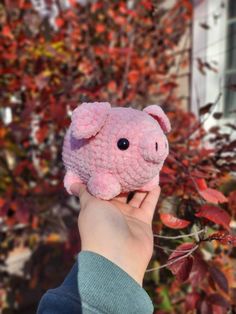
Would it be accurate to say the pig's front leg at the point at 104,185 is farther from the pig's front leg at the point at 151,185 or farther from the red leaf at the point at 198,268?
the red leaf at the point at 198,268

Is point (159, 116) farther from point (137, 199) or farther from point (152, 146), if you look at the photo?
point (137, 199)

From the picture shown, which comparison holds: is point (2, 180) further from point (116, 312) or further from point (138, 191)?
point (116, 312)

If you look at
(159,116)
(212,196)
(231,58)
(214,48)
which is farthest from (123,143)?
(231,58)

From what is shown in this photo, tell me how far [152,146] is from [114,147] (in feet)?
0.33

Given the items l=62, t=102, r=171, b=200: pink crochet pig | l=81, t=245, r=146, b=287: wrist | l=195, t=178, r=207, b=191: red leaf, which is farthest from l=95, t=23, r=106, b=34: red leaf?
l=81, t=245, r=146, b=287: wrist

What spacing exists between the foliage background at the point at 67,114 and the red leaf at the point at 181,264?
1.23 ft

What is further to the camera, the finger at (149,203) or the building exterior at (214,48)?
the building exterior at (214,48)

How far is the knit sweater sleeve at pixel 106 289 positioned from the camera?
764 mm

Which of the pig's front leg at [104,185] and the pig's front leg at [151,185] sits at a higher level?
the pig's front leg at [104,185]

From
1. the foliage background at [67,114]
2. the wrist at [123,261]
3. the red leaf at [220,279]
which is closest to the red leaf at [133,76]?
the foliage background at [67,114]

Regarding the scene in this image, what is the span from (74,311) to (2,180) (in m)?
2.06

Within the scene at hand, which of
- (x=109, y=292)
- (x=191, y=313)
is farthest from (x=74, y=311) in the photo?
(x=191, y=313)

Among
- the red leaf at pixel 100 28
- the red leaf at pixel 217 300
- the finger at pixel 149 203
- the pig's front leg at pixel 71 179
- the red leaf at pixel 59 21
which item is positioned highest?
the red leaf at pixel 59 21

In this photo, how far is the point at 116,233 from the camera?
2.94ft
